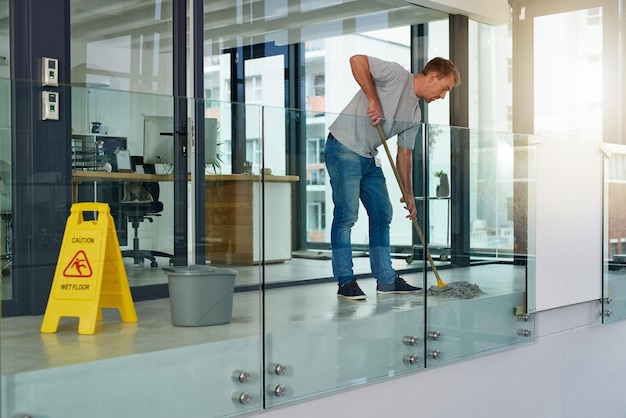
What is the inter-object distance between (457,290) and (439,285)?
17 cm

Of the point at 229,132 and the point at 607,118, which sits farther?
the point at 607,118

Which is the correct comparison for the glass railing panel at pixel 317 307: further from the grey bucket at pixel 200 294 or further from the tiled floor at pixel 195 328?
the grey bucket at pixel 200 294

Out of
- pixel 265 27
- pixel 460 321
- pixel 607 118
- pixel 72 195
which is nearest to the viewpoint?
pixel 72 195

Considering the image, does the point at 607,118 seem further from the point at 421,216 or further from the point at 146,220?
the point at 146,220

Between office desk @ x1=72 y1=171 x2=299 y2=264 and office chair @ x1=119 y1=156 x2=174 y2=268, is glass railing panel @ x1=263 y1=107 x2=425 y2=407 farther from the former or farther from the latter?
office chair @ x1=119 y1=156 x2=174 y2=268

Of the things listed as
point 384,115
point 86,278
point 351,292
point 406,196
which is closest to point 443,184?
point 406,196

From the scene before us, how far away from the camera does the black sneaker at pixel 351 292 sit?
136 inches

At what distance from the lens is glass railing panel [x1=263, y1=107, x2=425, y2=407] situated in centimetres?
306

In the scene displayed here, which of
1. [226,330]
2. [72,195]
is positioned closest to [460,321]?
[226,330]

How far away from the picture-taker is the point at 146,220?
294 cm

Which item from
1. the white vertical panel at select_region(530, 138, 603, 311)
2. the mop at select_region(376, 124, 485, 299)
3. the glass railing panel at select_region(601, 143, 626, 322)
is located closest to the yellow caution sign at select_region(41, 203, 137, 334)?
the mop at select_region(376, 124, 485, 299)

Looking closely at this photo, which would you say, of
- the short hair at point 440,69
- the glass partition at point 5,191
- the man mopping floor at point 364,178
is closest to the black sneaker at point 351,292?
the man mopping floor at point 364,178

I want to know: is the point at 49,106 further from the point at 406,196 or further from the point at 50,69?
the point at 406,196

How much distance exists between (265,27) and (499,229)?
1962 millimetres
